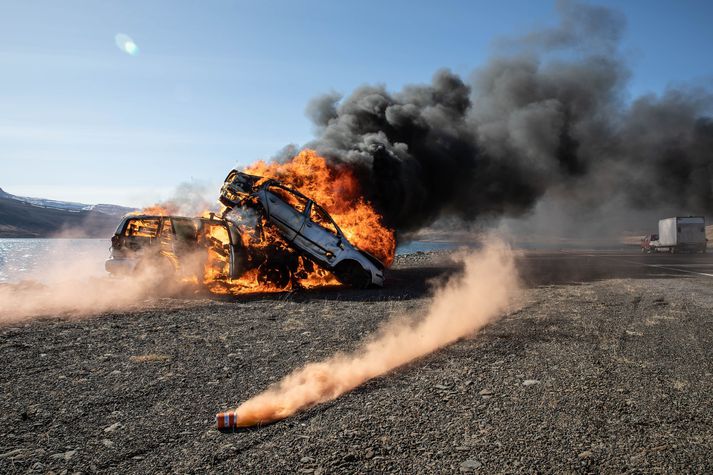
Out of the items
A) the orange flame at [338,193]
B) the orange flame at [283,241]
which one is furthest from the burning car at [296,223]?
the orange flame at [338,193]

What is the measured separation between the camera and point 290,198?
1484 cm

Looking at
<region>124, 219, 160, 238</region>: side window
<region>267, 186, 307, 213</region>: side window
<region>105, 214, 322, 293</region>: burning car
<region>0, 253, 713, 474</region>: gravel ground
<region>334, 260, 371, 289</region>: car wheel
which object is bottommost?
<region>0, 253, 713, 474</region>: gravel ground

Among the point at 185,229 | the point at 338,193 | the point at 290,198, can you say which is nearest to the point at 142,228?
the point at 185,229

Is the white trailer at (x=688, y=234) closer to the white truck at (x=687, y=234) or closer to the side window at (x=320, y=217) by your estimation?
the white truck at (x=687, y=234)

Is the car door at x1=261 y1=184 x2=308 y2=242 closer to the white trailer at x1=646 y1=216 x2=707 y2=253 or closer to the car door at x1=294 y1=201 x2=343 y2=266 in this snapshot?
the car door at x1=294 y1=201 x2=343 y2=266

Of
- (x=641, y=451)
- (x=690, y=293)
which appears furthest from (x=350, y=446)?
(x=690, y=293)

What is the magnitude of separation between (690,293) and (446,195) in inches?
580

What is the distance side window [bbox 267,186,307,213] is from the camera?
14.2 m

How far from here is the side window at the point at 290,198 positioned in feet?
46.6

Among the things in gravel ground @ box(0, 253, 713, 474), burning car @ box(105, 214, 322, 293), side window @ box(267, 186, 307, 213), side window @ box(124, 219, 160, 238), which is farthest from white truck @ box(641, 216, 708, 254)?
side window @ box(124, 219, 160, 238)

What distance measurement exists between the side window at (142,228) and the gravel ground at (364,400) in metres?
3.52

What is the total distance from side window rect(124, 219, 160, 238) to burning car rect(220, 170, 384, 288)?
224cm

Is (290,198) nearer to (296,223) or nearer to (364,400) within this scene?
(296,223)

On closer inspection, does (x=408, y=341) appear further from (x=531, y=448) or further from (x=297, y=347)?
(x=531, y=448)
